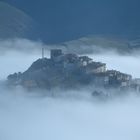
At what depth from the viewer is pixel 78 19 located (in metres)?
84.0

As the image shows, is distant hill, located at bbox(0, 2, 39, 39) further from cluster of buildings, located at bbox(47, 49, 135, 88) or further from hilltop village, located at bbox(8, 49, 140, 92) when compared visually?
cluster of buildings, located at bbox(47, 49, 135, 88)

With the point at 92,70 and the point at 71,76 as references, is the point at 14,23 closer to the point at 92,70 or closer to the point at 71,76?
the point at 92,70

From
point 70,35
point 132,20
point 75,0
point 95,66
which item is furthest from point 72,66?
point 75,0

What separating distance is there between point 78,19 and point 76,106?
4688 cm

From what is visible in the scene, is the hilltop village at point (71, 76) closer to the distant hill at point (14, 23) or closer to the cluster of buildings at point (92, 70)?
the cluster of buildings at point (92, 70)

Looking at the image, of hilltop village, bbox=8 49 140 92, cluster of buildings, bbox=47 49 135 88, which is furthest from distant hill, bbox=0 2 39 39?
cluster of buildings, bbox=47 49 135 88

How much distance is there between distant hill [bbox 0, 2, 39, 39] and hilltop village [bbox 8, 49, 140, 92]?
35.1 meters

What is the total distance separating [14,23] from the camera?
78.7 m

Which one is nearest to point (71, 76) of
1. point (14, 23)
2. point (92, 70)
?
point (92, 70)

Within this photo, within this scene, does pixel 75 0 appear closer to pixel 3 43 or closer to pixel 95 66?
pixel 3 43

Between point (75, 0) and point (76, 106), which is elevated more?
point (75, 0)

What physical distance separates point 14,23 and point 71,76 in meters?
40.3

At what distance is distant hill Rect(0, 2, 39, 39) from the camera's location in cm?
7731

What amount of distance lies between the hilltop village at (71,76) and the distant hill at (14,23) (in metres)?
35.1
